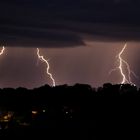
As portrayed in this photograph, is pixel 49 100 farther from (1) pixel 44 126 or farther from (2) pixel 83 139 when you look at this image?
(2) pixel 83 139

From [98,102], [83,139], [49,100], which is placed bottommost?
[83,139]

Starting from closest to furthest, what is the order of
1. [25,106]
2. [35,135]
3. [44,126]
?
1. [35,135]
2. [44,126]
3. [25,106]

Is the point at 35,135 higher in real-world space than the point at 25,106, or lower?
lower

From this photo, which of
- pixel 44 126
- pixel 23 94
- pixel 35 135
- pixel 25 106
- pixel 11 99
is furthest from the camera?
pixel 23 94

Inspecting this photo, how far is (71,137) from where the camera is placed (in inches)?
1138

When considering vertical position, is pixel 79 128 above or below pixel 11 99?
below

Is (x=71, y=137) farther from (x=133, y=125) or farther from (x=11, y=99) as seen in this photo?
(x=11, y=99)

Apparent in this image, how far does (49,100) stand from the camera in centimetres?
5991

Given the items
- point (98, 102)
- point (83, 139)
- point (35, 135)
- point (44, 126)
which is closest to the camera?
point (83, 139)

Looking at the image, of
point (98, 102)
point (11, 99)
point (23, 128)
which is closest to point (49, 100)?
point (11, 99)

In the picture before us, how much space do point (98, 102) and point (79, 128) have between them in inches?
456

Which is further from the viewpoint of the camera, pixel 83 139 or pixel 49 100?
pixel 49 100

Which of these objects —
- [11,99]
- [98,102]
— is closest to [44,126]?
[98,102]

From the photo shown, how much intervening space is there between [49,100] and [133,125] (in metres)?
30.1
